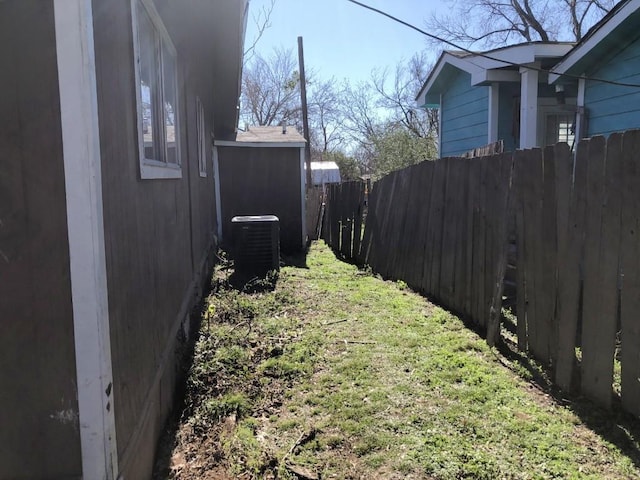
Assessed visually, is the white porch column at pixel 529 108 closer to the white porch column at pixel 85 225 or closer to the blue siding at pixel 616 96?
the blue siding at pixel 616 96

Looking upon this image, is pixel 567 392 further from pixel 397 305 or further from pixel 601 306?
pixel 397 305

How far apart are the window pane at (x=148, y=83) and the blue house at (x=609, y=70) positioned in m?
→ 5.32

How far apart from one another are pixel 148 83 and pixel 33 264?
6.52ft

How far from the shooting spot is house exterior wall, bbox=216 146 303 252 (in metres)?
11.1

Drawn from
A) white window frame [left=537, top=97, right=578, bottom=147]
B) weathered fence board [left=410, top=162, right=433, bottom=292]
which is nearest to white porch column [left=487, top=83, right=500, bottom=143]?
white window frame [left=537, top=97, right=578, bottom=147]

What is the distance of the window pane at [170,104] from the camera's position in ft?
12.6

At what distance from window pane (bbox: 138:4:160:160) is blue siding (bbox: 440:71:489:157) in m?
7.16

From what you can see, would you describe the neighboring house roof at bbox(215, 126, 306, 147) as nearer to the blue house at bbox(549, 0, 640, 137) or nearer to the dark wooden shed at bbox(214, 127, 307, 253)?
the dark wooden shed at bbox(214, 127, 307, 253)

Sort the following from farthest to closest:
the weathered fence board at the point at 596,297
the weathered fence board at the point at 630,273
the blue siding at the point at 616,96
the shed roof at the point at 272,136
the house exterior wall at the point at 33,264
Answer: the shed roof at the point at 272,136 < the blue siding at the point at 616,96 < the weathered fence board at the point at 596,297 < the weathered fence board at the point at 630,273 < the house exterior wall at the point at 33,264

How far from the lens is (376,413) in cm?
312

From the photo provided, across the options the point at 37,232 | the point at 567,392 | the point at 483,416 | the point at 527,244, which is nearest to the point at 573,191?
the point at 527,244

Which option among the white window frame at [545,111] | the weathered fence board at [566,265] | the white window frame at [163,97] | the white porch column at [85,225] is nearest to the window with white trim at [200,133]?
the white window frame at [163,97]

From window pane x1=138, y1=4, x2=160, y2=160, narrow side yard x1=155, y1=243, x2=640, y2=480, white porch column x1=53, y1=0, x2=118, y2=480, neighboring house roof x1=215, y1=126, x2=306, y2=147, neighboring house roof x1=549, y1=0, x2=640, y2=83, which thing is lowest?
narrow side yard x1=155, y1=243, x2=640, y2=480

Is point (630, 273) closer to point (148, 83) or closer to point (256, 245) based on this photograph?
point (148, 83)
